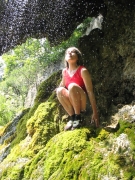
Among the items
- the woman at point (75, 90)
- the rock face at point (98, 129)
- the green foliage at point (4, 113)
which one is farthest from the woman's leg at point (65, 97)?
the green foliage at point (4, 113)

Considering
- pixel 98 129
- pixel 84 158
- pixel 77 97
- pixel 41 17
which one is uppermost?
pixel 41 17

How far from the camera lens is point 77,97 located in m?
3.90

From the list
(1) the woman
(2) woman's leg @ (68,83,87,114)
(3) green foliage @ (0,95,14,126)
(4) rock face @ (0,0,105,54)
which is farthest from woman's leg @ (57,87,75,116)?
(3) green foliage @ (0,95,14,126)

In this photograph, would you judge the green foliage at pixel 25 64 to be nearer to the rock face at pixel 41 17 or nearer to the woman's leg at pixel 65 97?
the rock face at pixel 41 17

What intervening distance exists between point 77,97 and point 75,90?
0.13 metres

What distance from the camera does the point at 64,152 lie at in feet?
11.2

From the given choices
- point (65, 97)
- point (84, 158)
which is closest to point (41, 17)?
point (65, 97)

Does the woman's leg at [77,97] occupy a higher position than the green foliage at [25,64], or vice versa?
the green foliage at [25,64]

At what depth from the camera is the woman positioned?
3.87m

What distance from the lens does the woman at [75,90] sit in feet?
12.7

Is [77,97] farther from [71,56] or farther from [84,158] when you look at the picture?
[84,158]

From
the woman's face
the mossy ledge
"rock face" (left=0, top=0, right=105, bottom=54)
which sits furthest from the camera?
"rock face" (left=0, top=0, right=105, bottom=54)

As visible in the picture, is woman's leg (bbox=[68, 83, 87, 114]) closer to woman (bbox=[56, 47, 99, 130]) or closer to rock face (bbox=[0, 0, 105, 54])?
woman (bbox=[56, 47, 99, 130])

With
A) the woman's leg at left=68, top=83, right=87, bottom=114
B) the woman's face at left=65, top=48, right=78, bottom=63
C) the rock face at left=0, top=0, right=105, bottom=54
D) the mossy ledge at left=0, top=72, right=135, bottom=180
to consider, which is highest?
the rock face at left=0, top=0, right=105, bottom=54
